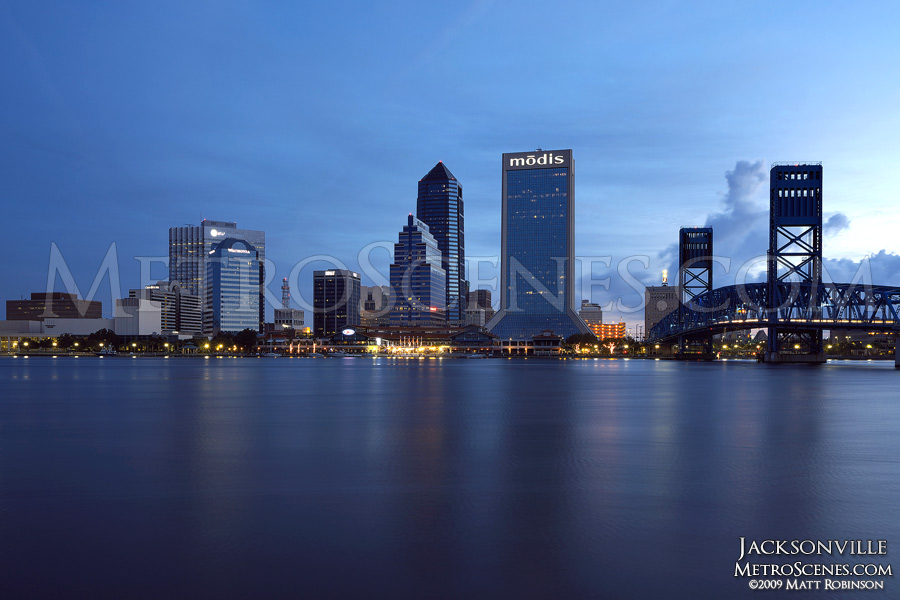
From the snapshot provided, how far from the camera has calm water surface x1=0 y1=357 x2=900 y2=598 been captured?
1079cm


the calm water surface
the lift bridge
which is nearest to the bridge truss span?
the lift bridge

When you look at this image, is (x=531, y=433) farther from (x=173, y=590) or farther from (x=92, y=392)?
(x=92, y=392)

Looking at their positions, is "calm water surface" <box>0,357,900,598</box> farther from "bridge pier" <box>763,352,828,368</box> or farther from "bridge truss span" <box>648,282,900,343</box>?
"bridge pier" <box>763,352,828,368</box>

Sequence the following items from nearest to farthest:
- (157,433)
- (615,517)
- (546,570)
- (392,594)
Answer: (392,594) < (546,570) < (615,517) < (157,433)

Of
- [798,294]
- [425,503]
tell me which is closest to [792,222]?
[798,294]

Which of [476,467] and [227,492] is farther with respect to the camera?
[476,467]

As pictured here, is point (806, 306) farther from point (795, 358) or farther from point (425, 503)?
point (425, 503)

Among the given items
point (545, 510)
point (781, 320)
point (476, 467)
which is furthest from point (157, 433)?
point (781, 320)

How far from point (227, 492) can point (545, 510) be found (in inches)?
310

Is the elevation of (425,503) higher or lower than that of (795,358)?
Answer: higher

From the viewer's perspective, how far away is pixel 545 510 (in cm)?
1511

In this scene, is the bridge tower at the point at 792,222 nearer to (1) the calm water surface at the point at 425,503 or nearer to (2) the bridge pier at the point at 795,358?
(2) the bridge pier at the point at 795,358

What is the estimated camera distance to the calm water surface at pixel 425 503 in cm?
1079

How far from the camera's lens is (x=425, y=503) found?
51.5 feet
